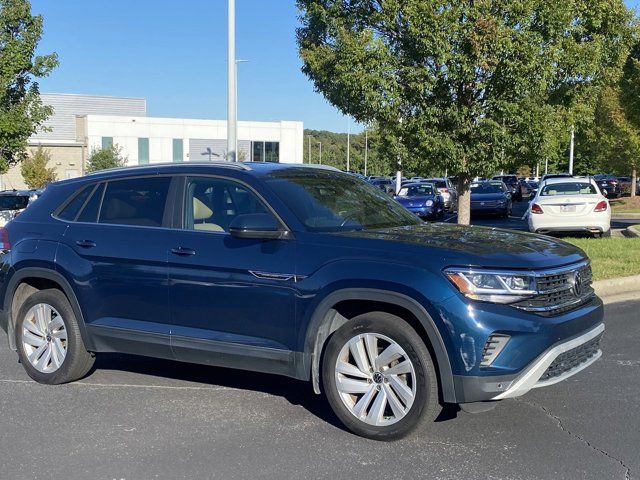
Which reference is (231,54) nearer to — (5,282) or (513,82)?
(513,82)

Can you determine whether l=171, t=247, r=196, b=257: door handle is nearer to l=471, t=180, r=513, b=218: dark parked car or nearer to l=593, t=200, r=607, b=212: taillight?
l=593, t=200, r=607, b=212: taillight

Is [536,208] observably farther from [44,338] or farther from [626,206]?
[626,206]

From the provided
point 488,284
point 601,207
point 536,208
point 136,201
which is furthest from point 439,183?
point 488,284

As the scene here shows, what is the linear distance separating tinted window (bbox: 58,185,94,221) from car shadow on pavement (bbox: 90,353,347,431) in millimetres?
1501

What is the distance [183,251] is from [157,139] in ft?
219

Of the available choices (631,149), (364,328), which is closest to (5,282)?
(364,328)

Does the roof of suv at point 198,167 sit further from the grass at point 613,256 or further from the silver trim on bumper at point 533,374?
the grass at point 613,256

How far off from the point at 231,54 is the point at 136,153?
57216 millimetres

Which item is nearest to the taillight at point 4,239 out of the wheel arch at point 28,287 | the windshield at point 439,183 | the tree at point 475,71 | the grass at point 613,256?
the wheel arch at point 28,287

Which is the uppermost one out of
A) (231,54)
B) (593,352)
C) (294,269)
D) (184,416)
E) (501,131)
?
(231,54)

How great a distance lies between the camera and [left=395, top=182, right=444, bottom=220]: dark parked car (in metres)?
25.2

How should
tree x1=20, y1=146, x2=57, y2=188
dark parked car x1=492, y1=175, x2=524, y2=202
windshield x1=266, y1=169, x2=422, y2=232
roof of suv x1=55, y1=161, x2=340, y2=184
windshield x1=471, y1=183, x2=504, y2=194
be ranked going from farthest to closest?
tree x1=20, y1=146, x2=57, y2=188, dark parked car x1=492, y1=175, x2=524, y2=202, windshield x1=471, y1=183, x2=504, y2=194, roof of suv x1=55, y1=161, x2=340, y2=184, windshield x1=266, y1=169, x2=422, y2=232

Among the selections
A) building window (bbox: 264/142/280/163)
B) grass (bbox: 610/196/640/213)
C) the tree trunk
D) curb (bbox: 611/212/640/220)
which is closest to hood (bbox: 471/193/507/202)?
curb (bbox: 611/212/640/220)

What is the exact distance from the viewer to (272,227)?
484 cm
